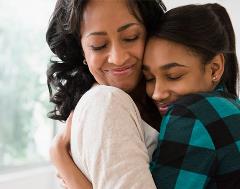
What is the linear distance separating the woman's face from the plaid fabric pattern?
0.97 ft

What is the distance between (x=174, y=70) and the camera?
3.31ft

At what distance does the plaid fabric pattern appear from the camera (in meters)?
0.80

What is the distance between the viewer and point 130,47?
1079 mm

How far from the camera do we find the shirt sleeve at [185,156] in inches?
31.3

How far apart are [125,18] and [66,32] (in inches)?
9.1

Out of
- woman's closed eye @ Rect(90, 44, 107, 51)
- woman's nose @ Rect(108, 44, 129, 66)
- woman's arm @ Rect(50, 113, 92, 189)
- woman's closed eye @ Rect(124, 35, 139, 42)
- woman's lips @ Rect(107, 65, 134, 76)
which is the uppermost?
woman's closed eye @ Rect(124, 35, 139, 42)

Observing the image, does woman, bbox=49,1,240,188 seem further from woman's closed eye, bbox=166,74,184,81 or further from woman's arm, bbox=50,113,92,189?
woman's arm, bbox=50,113,92,189

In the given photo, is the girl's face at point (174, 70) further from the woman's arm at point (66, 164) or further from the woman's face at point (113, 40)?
the woman's arm at point (66, 164)

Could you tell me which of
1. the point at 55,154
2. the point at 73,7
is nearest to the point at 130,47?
the point at 73,7

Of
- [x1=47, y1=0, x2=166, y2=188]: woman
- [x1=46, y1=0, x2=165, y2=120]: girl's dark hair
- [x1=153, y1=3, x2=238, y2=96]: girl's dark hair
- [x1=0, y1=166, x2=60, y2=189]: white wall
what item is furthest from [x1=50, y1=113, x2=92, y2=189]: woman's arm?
[x1=0, y1=166, x2=60, y2=189]: white wall

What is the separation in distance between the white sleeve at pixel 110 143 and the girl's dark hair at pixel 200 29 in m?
0.25

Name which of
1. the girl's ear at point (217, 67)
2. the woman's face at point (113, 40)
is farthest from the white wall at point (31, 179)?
the girl's ear at point (217, 67)

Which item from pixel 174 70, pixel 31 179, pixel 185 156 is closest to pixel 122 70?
pixel 174 70

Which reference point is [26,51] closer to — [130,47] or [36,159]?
[36,159]
